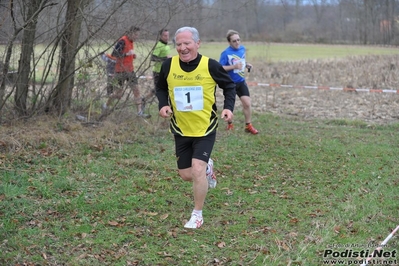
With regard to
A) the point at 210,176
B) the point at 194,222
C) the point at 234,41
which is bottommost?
the point at 194,222

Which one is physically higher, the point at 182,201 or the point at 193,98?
the point at 193,98

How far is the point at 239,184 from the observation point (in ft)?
25.9

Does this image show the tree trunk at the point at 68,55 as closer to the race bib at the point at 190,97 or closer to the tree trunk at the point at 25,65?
the tree trunk at the point at 25,65

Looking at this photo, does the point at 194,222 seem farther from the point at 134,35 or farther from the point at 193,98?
the point at 134,35

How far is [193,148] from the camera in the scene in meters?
6.19

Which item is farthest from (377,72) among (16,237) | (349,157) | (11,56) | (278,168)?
(16,237)

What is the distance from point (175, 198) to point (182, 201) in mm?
143

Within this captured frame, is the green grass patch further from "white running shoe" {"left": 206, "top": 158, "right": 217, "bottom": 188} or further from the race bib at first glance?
the race bib

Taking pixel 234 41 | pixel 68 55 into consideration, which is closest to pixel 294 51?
pixel 234 41

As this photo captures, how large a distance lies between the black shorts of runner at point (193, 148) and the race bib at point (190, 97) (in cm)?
34

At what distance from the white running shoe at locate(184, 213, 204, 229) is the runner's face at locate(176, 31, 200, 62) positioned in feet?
5.63

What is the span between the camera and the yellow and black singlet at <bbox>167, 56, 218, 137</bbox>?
6031 mm

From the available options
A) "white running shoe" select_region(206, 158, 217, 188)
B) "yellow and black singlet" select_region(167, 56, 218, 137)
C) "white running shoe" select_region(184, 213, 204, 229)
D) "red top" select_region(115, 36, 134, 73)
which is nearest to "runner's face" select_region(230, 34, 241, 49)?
"red top" select_region(115, 36, 134, 73)

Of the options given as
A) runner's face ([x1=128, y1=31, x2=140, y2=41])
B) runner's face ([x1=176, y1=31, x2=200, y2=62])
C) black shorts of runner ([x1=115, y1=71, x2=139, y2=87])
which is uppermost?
runner's face ([x1=128, y1=31, x2=140, y2=41])
